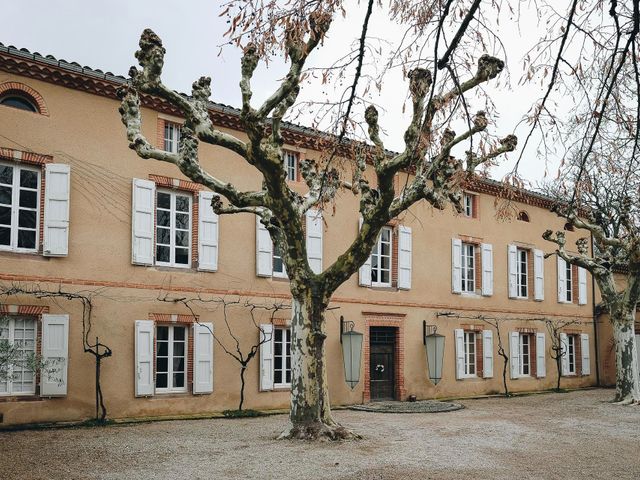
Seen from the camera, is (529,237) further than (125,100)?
Yes

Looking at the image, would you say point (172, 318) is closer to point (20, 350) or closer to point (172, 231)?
point (172, 231)

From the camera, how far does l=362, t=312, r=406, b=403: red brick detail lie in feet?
54.1

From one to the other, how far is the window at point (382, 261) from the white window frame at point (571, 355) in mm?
8492

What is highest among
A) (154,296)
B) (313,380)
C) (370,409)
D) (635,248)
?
(635,248)

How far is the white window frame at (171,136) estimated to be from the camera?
13711mm

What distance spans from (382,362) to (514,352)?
17.1 ft

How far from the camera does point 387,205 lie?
9.55 metres

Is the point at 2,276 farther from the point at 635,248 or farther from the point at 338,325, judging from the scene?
the point at 635,248

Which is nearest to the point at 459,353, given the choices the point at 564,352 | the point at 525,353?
Answer: the point at 525,353

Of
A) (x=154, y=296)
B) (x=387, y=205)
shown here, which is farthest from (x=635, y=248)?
(x=154, y=296)

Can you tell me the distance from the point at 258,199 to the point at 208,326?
14.9 feet

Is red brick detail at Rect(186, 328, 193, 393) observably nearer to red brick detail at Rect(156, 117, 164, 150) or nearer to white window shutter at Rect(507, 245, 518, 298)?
red brick detail at Rect(156, 117, 164, 150)

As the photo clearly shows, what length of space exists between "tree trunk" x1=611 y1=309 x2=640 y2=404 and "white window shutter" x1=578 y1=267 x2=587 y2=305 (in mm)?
6277

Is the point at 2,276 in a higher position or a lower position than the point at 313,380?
higher
